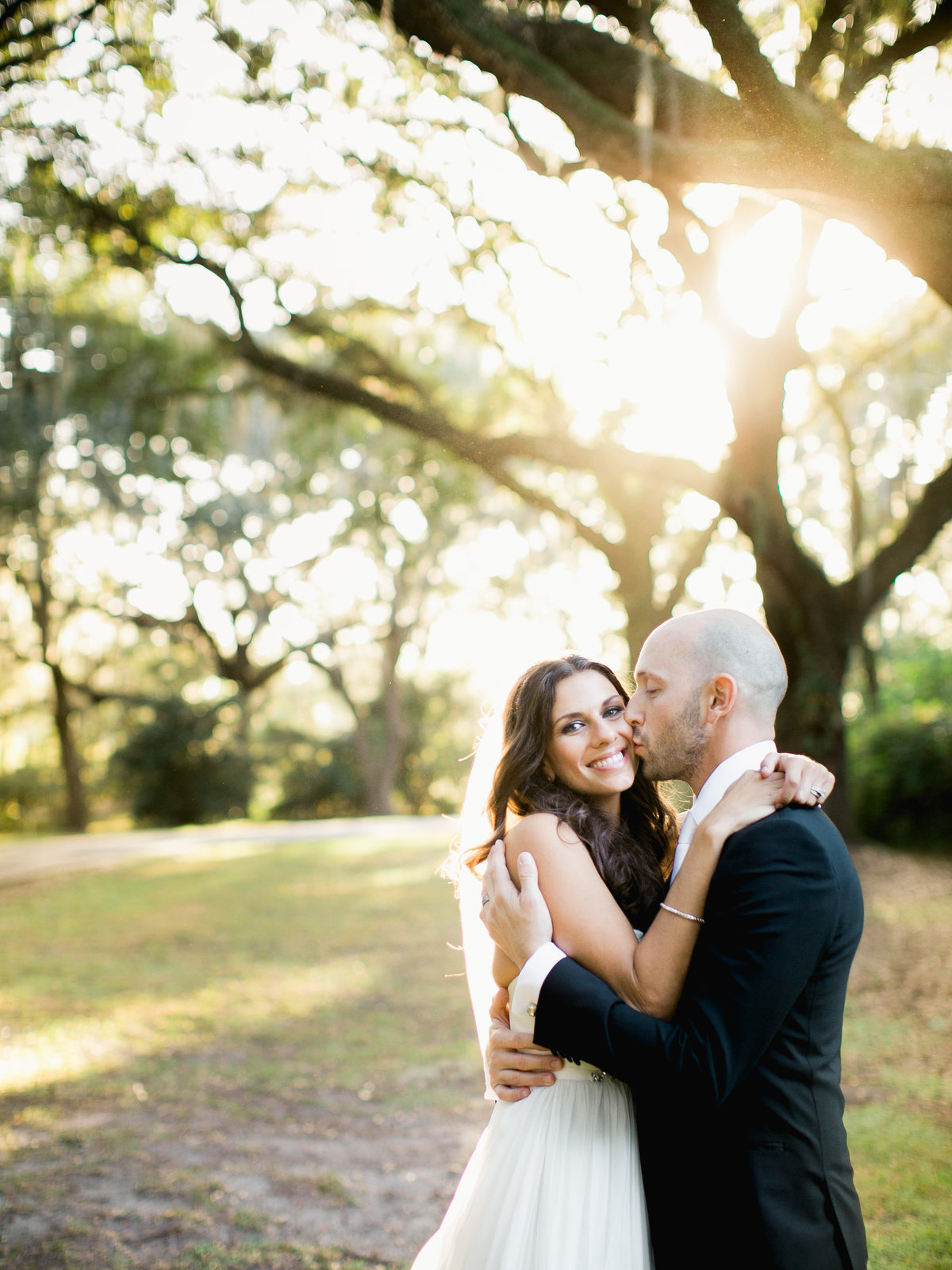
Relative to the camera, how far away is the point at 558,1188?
241 cm

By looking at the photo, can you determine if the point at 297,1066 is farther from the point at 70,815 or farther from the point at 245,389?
the point at 70,815

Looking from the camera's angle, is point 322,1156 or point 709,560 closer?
point 322,1156

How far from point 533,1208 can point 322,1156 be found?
319 cm

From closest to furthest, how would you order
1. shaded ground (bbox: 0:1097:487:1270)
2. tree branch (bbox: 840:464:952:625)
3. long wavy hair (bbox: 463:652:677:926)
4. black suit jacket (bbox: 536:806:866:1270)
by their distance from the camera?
black suit jacket (bbox: 536:806:866:1270)
long wavy hair (bbox: 463:652:677:926)
shaded ground (bbox: 0:1097:487:1270)
tree branch (bbox: 840:464:952:625)

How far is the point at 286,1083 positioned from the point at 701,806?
5.08 metres

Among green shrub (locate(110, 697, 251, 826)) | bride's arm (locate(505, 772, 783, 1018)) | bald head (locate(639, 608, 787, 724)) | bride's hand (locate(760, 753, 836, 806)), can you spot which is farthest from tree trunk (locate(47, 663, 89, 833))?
bride's hand (locate(760, 753, 836, 806))

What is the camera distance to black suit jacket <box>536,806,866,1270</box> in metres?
1.95

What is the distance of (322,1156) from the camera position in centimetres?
518

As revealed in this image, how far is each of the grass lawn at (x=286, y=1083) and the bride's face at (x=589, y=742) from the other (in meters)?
2.52

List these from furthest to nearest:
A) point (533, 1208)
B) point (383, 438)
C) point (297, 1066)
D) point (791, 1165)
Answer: point (383, 438) → point (297, 1066) → point (533, 1208) → point (791, 1165)

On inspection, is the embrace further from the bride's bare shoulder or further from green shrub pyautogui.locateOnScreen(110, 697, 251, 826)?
green shrub pyautogui.locateOnScreen(110, 697, 251, 826)

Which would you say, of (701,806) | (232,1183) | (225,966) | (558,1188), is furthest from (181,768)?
(701,806)

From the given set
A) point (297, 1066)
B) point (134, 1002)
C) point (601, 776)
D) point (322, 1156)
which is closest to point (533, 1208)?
point (601, 776)

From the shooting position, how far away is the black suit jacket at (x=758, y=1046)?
1.95 meters
